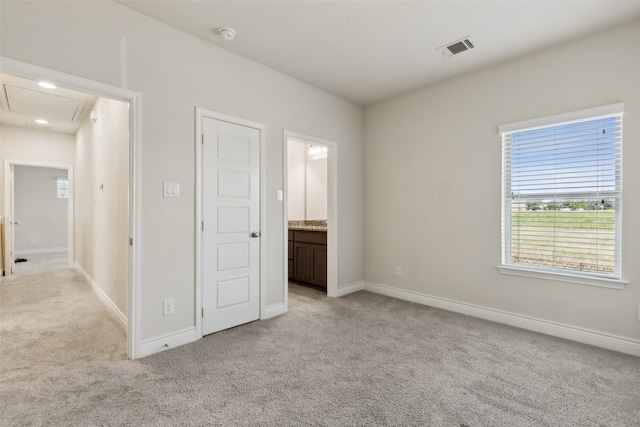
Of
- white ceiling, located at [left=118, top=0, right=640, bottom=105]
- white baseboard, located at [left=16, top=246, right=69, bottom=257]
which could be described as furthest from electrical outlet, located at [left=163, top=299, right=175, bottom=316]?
white baseboard, located at [left=16, top=246, right=69, bottom=257]

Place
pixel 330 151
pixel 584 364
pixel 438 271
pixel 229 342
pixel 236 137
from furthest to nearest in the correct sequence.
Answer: pixel 330 151 < pixel 438 271 < pixel 236 137 < pixel 229 342 < pixel 584 364

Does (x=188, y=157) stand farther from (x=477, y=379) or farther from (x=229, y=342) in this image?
(x=477, y=379)

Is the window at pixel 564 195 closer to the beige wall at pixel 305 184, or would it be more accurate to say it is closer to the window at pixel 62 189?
the beige wall at pixel 305 184

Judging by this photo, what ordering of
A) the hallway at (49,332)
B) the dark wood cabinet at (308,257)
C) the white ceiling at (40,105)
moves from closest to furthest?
the hallway at (49,332) → the white ceiling at (40,105) → the dark wood cabinet at (308,257)

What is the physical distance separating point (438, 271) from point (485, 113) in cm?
190

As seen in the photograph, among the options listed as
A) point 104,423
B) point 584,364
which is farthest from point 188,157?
point 584,364

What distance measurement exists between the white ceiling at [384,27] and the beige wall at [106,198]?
1.27m

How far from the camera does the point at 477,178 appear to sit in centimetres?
338

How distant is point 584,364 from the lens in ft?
7.60

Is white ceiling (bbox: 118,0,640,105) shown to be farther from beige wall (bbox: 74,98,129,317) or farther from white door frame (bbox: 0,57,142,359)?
beige wall (bbox: 74,98,129,317)

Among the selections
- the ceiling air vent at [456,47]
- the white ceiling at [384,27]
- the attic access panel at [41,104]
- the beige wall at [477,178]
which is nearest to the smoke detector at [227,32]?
the white ceiling at [384,27]

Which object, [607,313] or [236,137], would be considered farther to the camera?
[236,137]

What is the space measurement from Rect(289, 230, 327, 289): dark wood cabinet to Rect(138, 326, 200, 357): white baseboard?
6.76 feet

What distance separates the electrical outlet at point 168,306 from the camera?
2.55m
